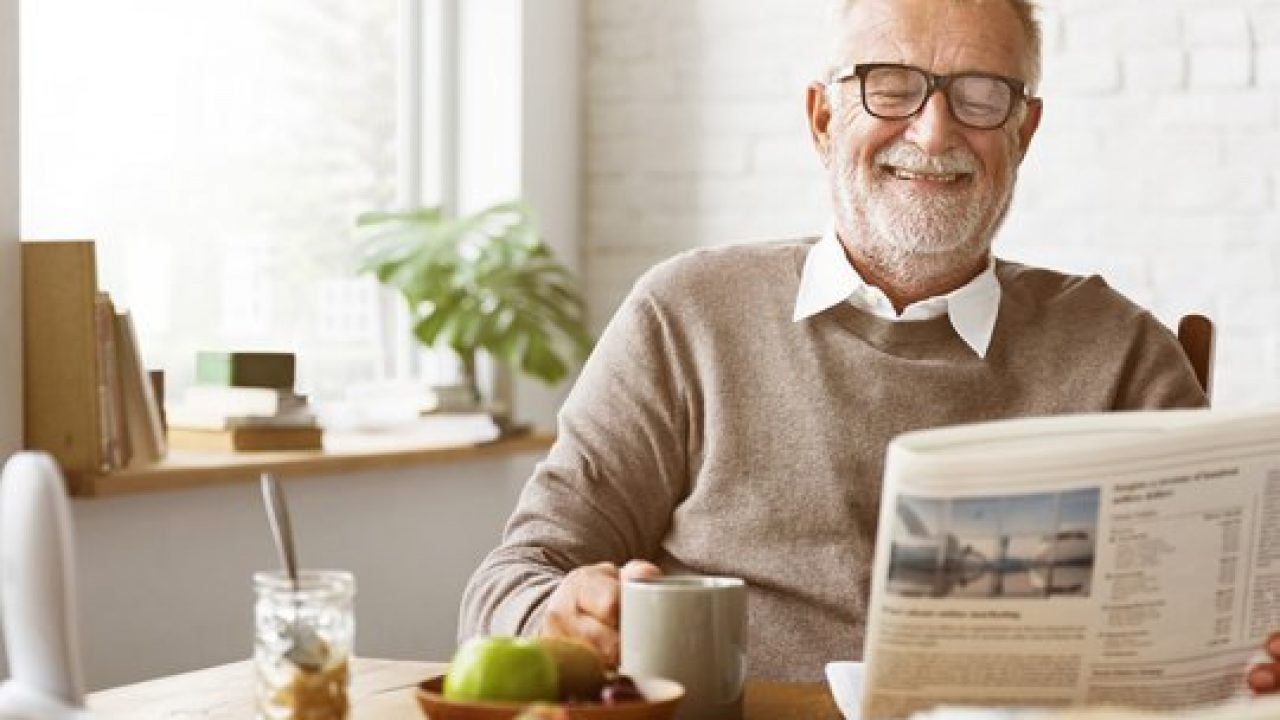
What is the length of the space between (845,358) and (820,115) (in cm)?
39

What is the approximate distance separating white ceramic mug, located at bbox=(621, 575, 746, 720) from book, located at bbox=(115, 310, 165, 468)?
1.63 meters

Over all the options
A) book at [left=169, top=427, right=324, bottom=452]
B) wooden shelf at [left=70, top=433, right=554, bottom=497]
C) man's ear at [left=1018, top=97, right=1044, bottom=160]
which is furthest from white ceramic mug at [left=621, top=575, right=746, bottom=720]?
book at [left=169, top=427, right=324, bottom=452]

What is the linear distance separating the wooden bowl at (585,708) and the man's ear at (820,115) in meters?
1.22

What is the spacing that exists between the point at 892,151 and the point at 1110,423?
1.02m

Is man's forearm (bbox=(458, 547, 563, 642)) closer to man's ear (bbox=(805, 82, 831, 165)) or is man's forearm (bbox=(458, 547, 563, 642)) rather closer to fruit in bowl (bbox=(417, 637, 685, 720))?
fruit in bowl (bbox=(417, 637, 685, 720))

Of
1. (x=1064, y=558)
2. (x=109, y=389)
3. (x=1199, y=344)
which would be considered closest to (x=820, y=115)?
(x=1199, y=344)

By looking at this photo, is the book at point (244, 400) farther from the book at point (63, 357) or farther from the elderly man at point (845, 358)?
the elderly man at point (845, 358)

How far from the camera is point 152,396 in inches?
122

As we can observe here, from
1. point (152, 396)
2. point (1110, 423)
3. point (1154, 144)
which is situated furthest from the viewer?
point (1154, 144)

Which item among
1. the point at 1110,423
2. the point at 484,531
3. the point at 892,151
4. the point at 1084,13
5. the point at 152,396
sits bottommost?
the point at 484,531

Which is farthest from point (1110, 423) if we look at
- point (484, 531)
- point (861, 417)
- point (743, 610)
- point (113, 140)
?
point (484, 531)

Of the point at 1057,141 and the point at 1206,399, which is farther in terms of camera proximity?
Answer: the point at 1057,141

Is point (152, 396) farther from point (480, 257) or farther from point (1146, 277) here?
point (1146, 277)

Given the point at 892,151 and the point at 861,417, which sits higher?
the point at 892,151
